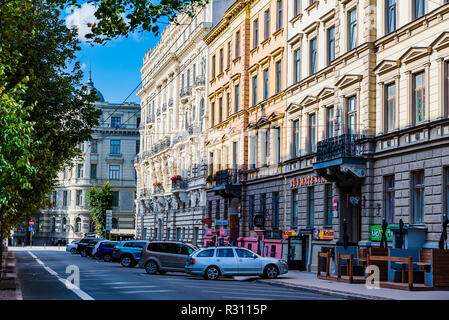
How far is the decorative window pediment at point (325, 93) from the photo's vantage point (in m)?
35.6

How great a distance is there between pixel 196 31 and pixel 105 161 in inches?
2041

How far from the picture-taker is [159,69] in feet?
261

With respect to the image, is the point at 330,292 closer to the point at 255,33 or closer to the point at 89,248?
the point at 255,33

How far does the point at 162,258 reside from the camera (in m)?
35.5

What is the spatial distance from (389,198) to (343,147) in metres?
3.36

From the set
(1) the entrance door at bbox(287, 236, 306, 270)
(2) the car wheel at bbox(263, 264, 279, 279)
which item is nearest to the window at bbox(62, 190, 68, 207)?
(1) the entrance door at bbox(287, 236, 306, 270)

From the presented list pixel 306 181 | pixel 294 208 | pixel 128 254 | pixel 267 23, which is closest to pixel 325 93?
pixel 306 181

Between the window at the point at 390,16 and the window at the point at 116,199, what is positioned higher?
the window at the point at 390,16

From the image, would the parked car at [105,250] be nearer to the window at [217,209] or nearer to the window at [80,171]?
the window at [217,209]

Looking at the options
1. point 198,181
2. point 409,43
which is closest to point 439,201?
point 409,43

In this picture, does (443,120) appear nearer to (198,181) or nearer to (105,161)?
(198,181)

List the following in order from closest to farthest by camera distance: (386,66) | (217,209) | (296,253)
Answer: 1. (386,66)
2. (296,253)
3. (217,209)

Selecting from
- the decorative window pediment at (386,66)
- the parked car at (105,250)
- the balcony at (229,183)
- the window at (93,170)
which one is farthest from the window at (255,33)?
the window at (93,170)

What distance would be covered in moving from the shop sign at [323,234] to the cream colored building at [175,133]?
21.9 metres
